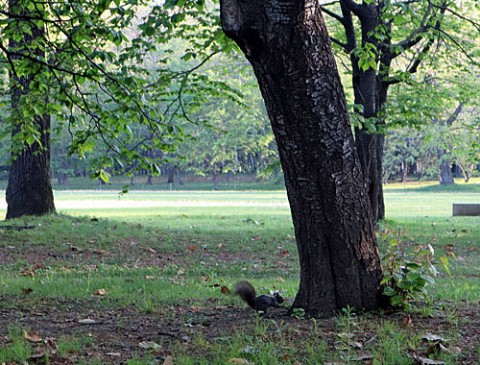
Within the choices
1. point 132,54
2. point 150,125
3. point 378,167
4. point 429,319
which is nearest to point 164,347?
point 429,319

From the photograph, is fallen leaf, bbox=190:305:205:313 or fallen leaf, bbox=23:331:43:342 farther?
fallen leaf, bbox=190:305:205:313

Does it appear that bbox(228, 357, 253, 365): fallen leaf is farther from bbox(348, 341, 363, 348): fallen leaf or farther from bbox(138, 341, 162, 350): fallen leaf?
bbox(348, 341, 363, 348): fallen leaf

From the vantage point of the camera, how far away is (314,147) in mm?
4941

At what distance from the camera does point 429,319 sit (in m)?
5.04

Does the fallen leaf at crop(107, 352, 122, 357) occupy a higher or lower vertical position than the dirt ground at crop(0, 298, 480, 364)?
higher

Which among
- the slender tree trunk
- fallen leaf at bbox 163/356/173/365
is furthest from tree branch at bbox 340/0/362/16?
the slender tree trunk

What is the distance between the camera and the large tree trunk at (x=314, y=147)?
188 inches

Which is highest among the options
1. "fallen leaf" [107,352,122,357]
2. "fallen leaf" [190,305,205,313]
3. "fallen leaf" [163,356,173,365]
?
"fallen leaf" [163,356,173,365]

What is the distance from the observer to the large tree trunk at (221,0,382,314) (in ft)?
15.7

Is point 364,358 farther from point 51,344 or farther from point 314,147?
point 51,344

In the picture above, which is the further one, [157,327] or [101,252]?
[101,252]

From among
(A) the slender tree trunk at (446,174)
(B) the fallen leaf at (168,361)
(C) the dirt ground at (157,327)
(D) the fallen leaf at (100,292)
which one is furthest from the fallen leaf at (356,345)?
(A) the slender tree trunk at (446,174)

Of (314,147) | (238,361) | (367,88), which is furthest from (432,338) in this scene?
(367,88)

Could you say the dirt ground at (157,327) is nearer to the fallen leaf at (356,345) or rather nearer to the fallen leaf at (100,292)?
the fallen leaf at (356,345)
